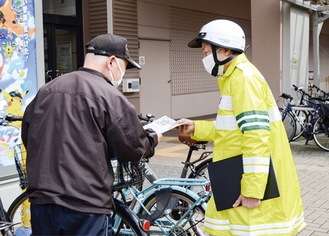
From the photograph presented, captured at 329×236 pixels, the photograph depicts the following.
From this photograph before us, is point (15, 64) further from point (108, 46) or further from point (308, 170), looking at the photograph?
point (308, 170)

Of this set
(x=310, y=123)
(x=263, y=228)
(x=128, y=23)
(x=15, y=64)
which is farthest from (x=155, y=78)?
(x=263, y=228)

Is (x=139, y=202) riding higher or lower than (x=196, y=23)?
lower

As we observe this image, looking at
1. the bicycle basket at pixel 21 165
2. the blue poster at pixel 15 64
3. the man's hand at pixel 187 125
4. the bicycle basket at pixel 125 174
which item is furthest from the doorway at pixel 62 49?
the man's hand at pixel 187 125

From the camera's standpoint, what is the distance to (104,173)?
232 cm

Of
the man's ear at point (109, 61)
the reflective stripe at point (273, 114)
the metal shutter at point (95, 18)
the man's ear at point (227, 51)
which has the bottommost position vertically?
the reflective stripe at point (273, 114)

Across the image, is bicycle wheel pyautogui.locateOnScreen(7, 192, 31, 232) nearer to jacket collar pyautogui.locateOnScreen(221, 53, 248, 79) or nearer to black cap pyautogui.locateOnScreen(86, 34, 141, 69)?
black cap pyautogui.locateOnScreen(86, 34, 141, 69)

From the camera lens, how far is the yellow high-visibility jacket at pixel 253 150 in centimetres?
258

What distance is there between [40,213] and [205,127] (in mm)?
1278

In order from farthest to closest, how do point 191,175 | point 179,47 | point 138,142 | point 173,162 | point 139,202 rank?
point 179,47 → point 173,162 → point 191,175 → point 139,202 → point 138,142

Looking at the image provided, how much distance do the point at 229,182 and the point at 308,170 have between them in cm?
524

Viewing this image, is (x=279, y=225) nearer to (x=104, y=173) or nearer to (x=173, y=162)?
(x=104, y=173)

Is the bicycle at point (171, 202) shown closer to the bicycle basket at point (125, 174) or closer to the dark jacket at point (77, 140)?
the bicycle basket at point (125, 174)

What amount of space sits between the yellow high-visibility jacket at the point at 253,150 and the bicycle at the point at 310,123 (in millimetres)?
6899

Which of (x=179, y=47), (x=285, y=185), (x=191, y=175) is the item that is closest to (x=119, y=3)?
(x=179, y=47)
